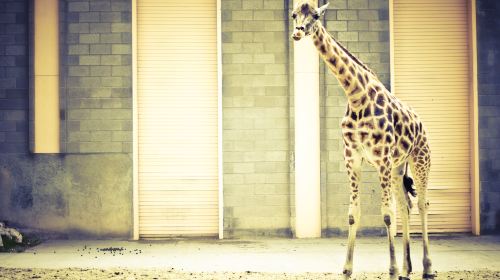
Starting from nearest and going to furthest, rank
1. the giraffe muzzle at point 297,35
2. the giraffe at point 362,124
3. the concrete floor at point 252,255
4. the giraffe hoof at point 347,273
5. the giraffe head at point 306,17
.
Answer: the giraffe muzzle at point 297,35 < the giraffe head at point 306,17 < the giraffe at point 362,124 < the giraffe hoof at point 347,273 < the concrete floor at point 252,255

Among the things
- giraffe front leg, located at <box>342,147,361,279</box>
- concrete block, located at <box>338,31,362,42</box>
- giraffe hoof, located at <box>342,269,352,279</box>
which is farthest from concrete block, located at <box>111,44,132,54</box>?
giraffe hoof, located at <box>342,269,352,279</box>

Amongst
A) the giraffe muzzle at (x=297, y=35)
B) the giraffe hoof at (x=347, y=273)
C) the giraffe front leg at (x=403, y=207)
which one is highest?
the giraffe muzzle at (x=297, y=35)

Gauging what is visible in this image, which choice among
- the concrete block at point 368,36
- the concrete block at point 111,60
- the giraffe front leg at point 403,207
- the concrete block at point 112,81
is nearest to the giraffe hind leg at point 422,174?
the giraffe front leg at point 403,207

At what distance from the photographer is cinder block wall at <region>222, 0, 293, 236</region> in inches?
394

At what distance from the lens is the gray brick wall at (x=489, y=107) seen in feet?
33.2

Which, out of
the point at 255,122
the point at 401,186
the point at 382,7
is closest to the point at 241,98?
the point at 255,122

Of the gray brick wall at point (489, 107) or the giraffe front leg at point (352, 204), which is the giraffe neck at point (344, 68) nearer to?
the giraffe front leg at point (352, 204)

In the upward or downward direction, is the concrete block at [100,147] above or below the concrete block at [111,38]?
below

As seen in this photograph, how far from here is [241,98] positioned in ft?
33.1

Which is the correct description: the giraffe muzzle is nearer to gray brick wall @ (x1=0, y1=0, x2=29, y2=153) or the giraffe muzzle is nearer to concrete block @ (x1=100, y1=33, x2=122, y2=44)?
concrete block @ (x1=100, y1=33, x2=122, y2=44)

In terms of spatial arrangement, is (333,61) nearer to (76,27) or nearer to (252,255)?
(252,255)

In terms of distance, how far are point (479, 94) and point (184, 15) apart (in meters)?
5.73

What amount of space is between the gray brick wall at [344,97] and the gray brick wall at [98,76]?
368cm

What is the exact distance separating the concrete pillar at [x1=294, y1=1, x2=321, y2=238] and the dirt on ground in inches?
112
